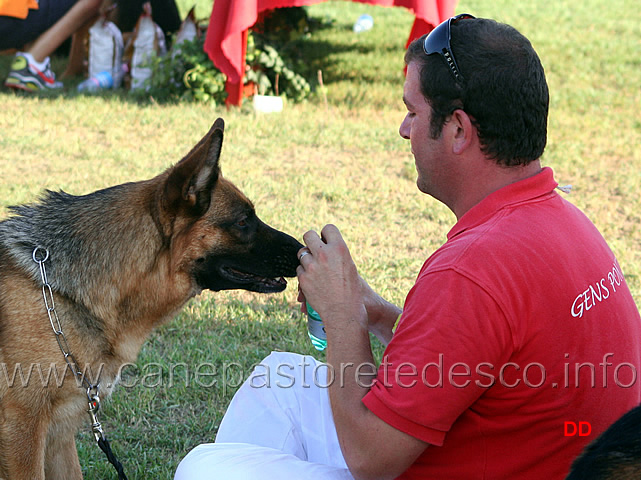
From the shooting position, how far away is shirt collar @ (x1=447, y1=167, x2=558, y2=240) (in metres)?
1.89

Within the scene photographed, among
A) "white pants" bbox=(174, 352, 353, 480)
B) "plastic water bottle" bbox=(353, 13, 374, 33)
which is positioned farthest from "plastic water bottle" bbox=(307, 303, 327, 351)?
"plastic water bottle" bbox=(353, 13, 374, 33)

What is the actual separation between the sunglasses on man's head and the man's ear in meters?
0.09

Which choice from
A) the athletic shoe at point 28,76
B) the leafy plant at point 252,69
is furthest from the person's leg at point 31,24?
the leafy plant at point 252,69

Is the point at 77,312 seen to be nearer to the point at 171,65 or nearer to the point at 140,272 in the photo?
the point at 140,272

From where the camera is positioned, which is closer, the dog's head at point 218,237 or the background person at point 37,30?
the dog's head at point 218,237

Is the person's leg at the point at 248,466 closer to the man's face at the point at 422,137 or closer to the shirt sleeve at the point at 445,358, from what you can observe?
the shirt sleeve at the point at 445,358

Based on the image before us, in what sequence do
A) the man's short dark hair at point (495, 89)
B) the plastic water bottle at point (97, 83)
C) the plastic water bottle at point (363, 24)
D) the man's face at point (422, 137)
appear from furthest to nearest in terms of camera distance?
the plastic water bottle at point (363, 24) < the plastic water bottle at point (97, 83) < the man's face at point (422, 137) < the man's short dark hair at point (495, 89)

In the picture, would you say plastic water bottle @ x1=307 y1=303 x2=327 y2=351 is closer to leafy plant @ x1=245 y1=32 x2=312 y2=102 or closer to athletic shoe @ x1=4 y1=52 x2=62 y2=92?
leafy plant @ x1=245 y1=32 x2=312 y2=102

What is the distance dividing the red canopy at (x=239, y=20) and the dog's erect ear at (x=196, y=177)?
14.2ft

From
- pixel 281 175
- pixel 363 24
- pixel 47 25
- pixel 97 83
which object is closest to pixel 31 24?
pixel 47 25

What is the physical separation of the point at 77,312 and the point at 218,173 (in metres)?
0.73

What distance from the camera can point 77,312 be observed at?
2.58 metres

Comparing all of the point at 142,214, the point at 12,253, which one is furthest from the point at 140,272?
the point at 12,253

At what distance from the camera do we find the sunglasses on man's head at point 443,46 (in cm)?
185
